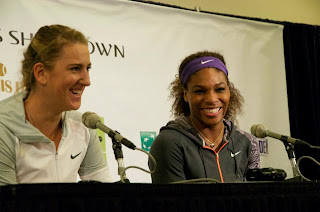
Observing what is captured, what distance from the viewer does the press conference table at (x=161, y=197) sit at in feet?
5.08

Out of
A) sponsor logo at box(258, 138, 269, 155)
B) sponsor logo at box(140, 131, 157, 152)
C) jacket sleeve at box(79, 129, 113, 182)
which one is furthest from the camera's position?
sponsor logo at box(258, 138, 269, 155)

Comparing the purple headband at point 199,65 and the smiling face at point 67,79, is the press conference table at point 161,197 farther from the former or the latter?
Answer: the purple headband at point 199,65

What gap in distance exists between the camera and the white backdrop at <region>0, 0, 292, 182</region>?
4.00 m

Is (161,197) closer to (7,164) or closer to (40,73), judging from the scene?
(7,164)

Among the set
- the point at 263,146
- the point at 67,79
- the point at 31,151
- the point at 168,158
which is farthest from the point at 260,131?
the point at 263,146

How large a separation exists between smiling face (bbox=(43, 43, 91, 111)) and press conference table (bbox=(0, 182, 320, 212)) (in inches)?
45.8

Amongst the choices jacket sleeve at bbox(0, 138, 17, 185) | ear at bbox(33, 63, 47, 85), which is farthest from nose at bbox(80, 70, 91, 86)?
jacket sleeve at bbox(0, 138, 17, 185)

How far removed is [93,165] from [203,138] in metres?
0.65

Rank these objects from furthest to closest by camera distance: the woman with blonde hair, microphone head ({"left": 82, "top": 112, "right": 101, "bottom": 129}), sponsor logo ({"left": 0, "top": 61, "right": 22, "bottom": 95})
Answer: sponsor logo ({"left": 0, "top": 61, "right": 22, "bottom": 95}), the woman with blonde hair, microphone head ({"left": 82, "top": 112, "right": 101, "bottom": 129})

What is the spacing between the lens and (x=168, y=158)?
118 inches

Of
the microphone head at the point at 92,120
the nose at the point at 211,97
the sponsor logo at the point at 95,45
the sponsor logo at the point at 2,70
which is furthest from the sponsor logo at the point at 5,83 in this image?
the microphone head at the point at 92,120

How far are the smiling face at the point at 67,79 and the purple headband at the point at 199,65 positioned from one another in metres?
0.67

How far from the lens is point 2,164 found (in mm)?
2531

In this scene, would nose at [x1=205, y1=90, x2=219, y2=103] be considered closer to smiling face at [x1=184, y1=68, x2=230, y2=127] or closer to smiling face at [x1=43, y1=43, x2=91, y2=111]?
smiling face at [x1=184, y1=68, x2=230, y2=127]
